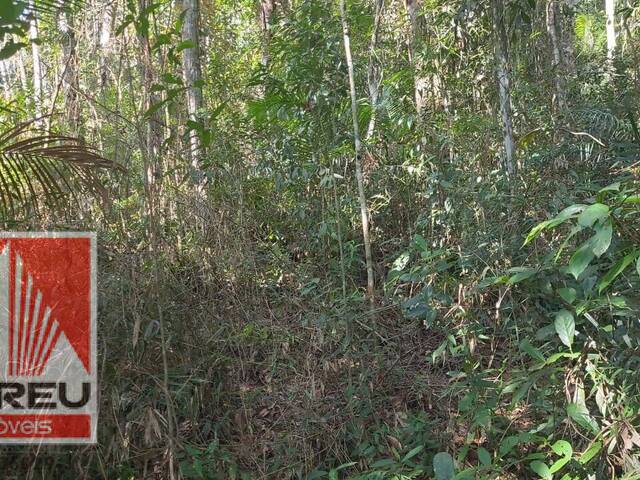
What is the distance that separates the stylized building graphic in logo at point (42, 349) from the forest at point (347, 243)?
0.08 m

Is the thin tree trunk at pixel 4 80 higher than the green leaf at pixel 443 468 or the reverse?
higher

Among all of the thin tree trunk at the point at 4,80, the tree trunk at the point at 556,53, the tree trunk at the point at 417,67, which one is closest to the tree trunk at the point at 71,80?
the thin tree trunk at the point at 4,80

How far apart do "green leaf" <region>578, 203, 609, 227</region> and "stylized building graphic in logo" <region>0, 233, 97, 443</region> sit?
2.18m

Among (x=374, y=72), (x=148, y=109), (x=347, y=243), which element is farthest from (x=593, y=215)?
(x=374, y=72)

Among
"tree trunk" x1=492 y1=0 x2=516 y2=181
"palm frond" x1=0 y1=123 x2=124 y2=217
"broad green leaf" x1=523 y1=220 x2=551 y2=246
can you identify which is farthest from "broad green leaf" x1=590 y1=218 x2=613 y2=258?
"tree trunk" x1=492 y1=0 x2=516 y2=181

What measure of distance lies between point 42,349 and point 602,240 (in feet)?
7.91

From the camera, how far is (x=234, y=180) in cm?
462

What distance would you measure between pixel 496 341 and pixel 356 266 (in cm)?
128

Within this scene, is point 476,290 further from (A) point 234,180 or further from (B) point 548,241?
(A) point 234,180

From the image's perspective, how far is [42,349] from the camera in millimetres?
3047

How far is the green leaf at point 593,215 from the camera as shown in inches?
75.0

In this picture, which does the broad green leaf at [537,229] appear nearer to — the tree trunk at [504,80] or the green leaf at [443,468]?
the green leaf at [443,468]

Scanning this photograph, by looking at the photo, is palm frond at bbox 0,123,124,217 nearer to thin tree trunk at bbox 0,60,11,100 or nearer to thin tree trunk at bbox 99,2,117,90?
thin tree trunk at bbox 99,2,117,90

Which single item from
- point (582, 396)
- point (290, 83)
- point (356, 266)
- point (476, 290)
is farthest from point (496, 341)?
point (290, 83)
